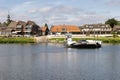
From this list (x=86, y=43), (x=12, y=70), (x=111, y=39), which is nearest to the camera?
(x=12, y=70)

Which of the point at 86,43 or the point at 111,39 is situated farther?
the point at 111,39

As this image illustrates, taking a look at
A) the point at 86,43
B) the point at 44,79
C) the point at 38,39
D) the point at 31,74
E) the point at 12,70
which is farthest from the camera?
the point at 38,39

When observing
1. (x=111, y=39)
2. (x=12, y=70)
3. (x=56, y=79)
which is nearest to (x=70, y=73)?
(x=56, y=79)

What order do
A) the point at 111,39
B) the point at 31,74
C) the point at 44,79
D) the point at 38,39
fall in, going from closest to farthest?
the point at 44,79 → the point at 31,74 → the point at 111,39 → the point at 38,39

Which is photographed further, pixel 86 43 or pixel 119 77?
pixel 86 43

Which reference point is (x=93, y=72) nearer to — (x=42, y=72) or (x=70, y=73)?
(x=70, y=73)

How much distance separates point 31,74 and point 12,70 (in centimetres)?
581

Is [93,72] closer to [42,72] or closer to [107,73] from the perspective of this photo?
[107,73]

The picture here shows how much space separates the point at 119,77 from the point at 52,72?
10.4 metres

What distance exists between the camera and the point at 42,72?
5538cm

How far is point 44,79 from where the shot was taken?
4831cm

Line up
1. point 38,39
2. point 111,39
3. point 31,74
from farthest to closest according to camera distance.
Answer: point 38,39, point 111,39, point 31,74

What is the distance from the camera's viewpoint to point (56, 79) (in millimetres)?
48500

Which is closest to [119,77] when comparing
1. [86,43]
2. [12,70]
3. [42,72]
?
[42,72]
